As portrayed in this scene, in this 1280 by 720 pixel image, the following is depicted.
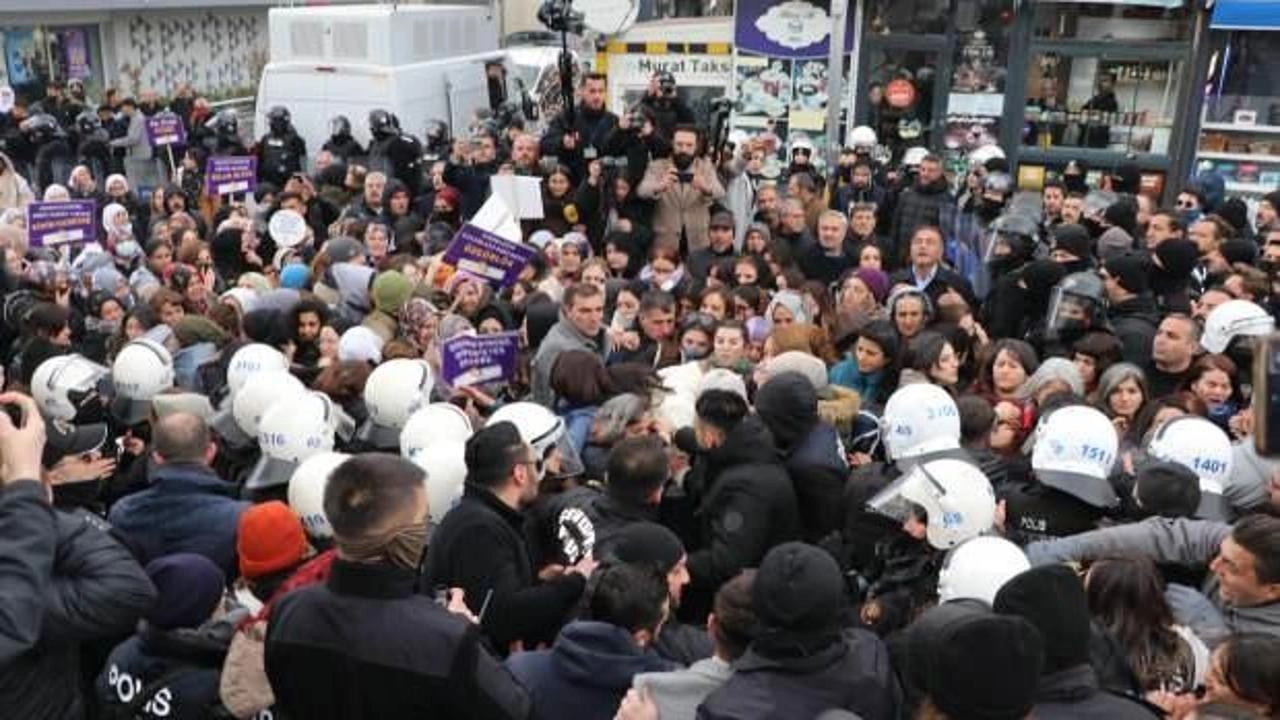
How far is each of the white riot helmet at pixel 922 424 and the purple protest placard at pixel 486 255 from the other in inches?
126

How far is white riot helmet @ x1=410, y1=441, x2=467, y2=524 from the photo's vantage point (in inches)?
152

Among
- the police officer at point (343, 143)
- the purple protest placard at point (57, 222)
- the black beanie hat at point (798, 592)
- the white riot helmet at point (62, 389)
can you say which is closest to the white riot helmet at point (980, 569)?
the black beanie hat at point (798, 592)

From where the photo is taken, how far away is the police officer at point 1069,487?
3893 millimetres

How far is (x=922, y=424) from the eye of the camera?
162 inches

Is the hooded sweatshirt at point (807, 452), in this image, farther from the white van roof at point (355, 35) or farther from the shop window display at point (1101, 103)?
the white van roof at point (355, 35)

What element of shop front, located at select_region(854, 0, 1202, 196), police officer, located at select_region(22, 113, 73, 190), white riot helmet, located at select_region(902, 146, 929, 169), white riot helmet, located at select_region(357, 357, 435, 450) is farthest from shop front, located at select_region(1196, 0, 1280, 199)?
police officer, located at select_region(22, 113, 73, 190)

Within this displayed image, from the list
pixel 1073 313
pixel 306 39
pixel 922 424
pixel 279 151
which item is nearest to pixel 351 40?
pixel 306 39

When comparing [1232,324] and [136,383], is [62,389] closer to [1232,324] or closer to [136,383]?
[136,383]

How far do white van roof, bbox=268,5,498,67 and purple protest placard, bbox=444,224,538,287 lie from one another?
7414 millimetres

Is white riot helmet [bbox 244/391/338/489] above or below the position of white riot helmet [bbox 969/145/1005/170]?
below

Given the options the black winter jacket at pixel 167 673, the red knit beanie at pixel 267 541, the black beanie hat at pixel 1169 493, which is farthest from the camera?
the black beanie hat at pixel 1169 493

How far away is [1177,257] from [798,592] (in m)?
4.96

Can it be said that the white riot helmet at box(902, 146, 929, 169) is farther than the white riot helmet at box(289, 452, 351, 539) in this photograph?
Yes

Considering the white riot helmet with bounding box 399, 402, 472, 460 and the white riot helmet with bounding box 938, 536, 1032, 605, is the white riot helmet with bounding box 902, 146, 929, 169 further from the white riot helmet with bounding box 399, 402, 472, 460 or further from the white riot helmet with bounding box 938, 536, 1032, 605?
the white riot helmet with bounding box 938, 536, 1032, 605
